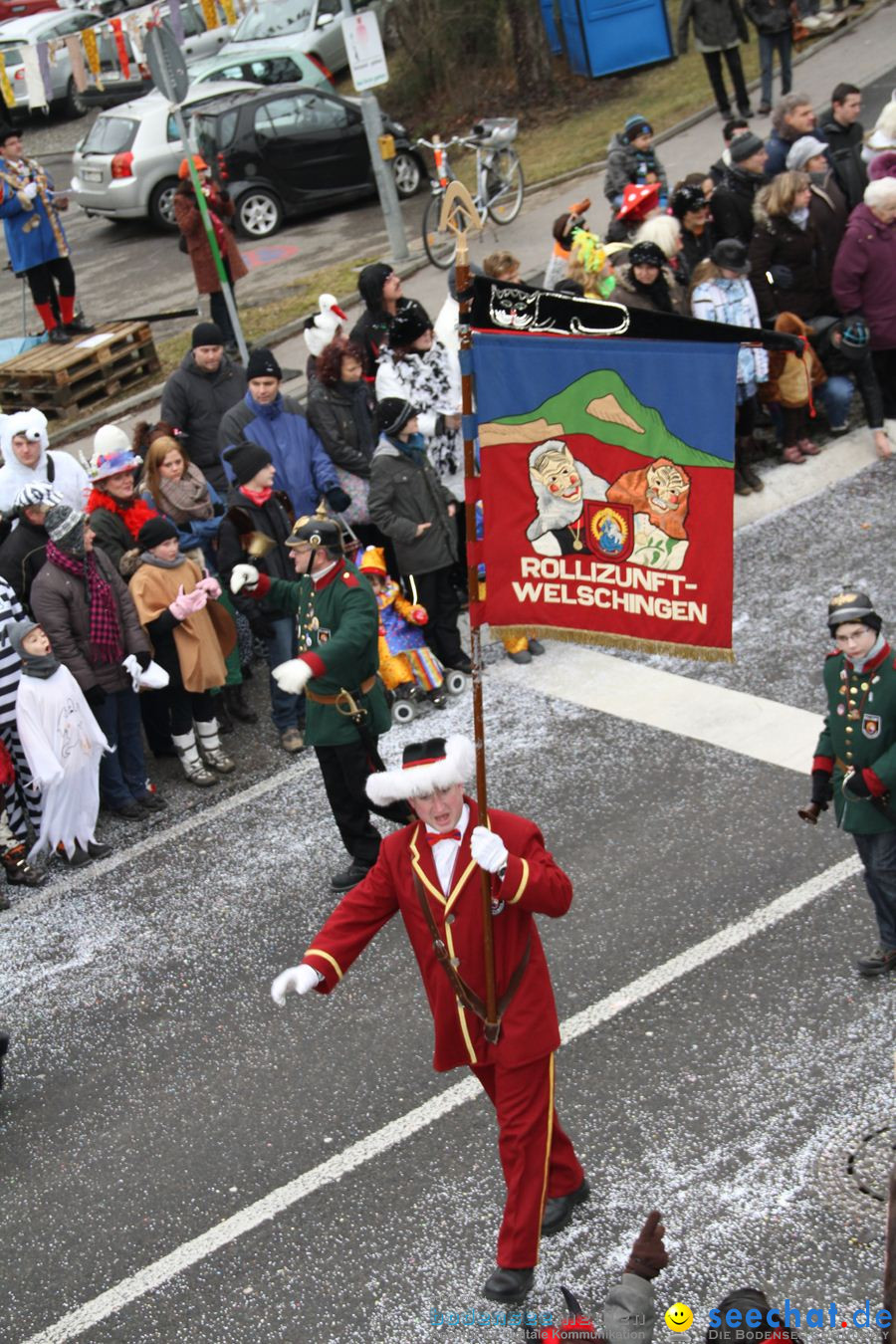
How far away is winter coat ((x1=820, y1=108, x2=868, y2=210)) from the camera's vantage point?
12.6 m

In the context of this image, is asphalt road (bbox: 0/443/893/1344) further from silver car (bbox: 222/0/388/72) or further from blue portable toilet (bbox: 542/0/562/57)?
silver car (bbox: 222/0/388/72)

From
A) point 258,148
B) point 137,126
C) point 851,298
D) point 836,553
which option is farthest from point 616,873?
point 137,126

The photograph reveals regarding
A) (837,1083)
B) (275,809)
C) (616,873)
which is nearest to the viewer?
(837,1083)

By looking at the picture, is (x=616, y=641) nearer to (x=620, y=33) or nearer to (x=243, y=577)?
(x=243, y=577)

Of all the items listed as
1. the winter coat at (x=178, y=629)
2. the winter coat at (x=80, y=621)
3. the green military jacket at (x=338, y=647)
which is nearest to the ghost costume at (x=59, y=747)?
the winter coat at (x=80, y=621)

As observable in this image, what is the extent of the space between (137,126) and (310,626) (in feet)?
48.8

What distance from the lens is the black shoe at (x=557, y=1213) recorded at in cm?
532

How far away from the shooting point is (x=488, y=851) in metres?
4.78

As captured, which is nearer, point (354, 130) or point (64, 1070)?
point (64, 1070)

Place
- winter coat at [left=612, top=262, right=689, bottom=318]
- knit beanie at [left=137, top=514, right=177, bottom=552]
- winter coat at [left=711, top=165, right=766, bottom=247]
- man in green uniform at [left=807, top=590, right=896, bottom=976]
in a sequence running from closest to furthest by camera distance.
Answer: man in green uniform at [left=807, top=590, right=896, bottom=976] → knit beanie at [left=137, top=514, right=177, bottom=552] → winter coat at [left=612, top=262, right=689, bottom=318] → winter coat at [left=711, top=165, right=766, bottom=247]

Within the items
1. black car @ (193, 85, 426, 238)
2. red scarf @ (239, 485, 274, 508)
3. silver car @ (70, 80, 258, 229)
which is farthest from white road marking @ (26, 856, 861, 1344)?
silver car @ (70, 80, 258, 229)

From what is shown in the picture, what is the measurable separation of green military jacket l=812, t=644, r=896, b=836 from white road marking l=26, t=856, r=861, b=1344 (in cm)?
81

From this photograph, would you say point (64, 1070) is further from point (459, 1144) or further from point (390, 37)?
point (390, 37)

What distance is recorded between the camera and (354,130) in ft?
64.9
